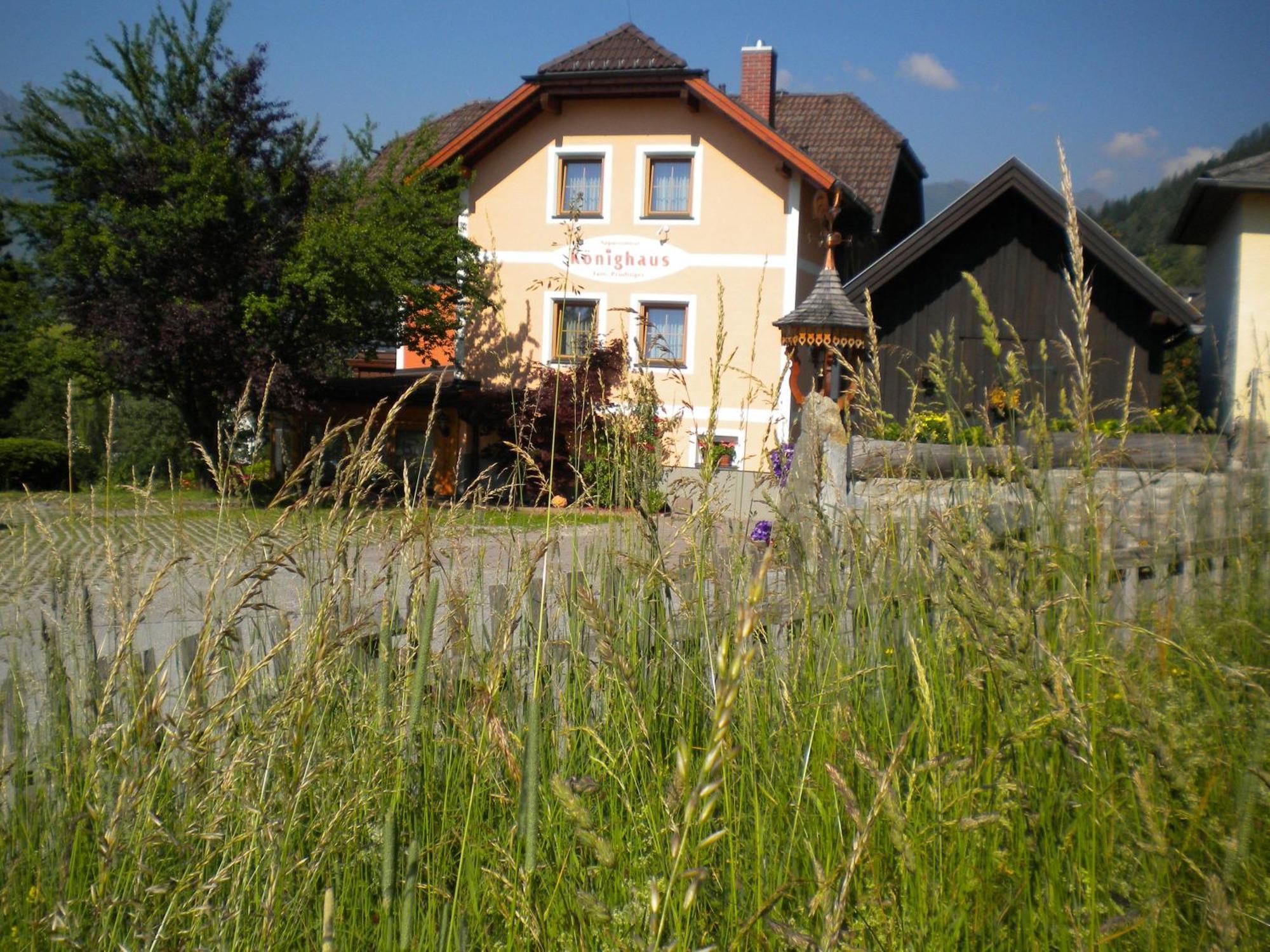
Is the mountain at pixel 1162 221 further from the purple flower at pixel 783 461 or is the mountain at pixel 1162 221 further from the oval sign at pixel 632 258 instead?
the purple flower at pixel 783 461

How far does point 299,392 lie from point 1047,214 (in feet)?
38.0

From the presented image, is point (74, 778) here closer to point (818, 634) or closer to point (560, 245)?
point (818, 634)

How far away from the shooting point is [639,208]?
2150cm

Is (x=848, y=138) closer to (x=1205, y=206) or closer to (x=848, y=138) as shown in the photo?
(x=848, y=138)

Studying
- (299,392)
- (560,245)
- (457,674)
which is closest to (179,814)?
(457,674)

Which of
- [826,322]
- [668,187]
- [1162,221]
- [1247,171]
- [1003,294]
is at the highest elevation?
[1162,221]

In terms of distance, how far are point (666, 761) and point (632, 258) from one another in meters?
20.2

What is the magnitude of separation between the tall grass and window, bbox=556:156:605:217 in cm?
1994

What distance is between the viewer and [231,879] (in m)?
1.57

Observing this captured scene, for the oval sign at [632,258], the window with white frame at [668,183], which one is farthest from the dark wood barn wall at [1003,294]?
the window with white frame at [668,183]

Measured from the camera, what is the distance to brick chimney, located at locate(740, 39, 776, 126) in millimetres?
22656

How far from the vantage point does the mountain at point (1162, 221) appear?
4441 centimetres

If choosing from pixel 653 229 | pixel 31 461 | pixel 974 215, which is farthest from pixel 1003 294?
pixel 31 461

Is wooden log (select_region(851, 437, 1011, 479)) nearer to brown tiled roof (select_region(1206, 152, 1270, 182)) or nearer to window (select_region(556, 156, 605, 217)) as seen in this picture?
brown tiled roof (select_region(1206, 152, 1270, 182))
